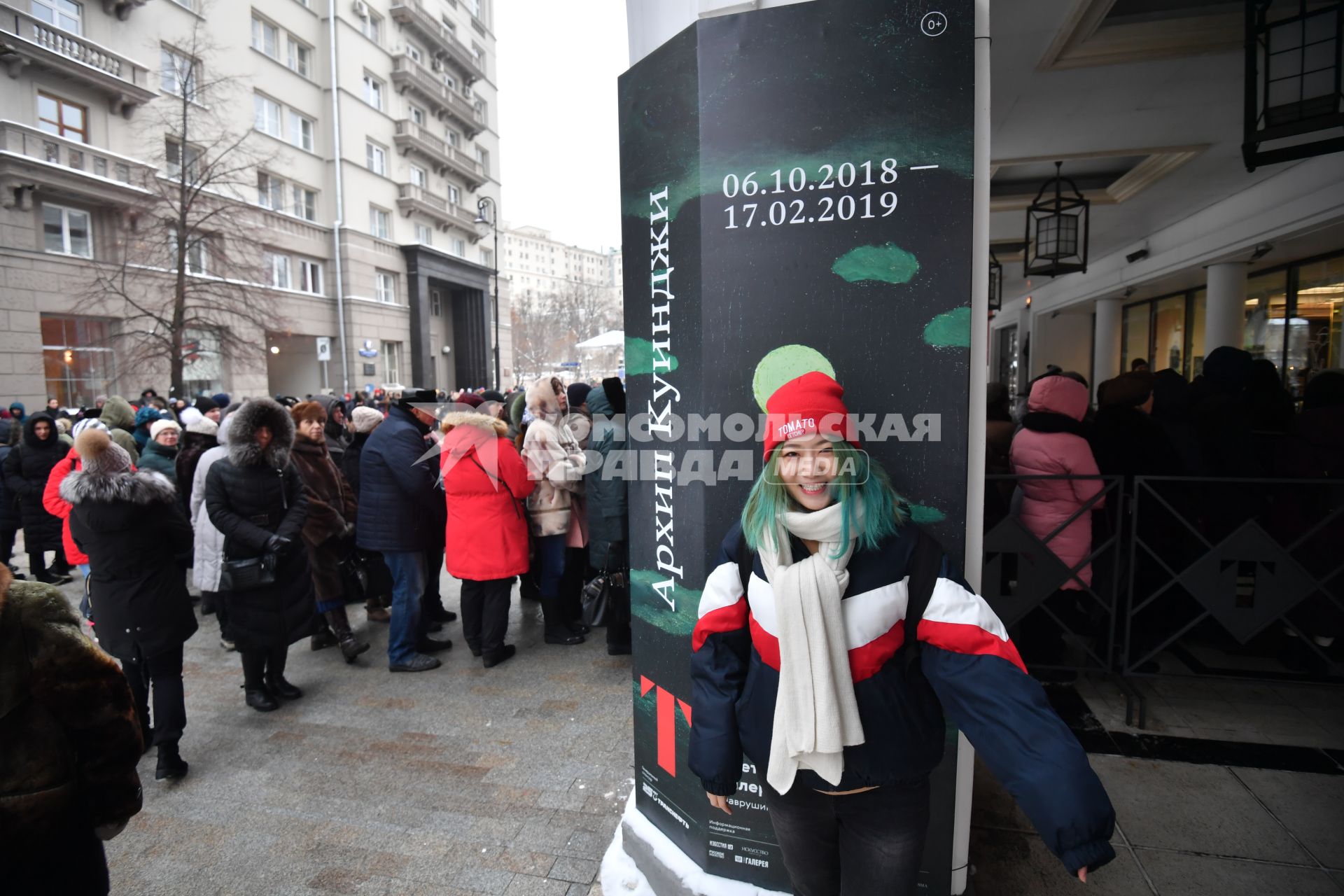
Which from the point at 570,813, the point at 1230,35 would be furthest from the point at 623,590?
the point at 1230,35

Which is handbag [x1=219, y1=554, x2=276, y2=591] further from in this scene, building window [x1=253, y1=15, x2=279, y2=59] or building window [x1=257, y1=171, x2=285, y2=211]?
building window [x1=253, y1=15, x2=279, y2=59]

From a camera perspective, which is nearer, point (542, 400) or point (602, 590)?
point (602, 590)

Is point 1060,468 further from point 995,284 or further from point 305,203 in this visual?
point 305,203

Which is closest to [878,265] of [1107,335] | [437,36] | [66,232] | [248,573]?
[248,573]

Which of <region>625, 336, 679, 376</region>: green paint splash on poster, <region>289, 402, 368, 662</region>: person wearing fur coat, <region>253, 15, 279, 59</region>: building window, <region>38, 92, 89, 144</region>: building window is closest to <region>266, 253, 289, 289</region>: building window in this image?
<region>38, 92, 89, 144</region>: building window

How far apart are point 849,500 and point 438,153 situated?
3806cm

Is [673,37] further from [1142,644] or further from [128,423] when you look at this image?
[128,423]

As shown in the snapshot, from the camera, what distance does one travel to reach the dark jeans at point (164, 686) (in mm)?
3830

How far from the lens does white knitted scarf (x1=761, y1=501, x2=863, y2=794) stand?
1746 millimetres

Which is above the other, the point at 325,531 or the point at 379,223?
the point at 379,223

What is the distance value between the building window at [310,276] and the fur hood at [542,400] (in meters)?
25.5

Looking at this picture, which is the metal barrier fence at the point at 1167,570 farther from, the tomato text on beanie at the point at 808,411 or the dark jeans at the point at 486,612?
the dark jeans at the point at 486,612

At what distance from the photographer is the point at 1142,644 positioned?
4965 millimetres

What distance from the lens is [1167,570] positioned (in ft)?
12.7
